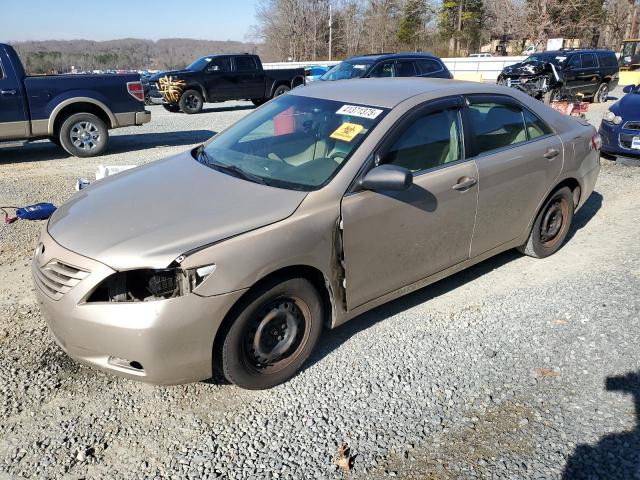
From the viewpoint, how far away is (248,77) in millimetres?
17250

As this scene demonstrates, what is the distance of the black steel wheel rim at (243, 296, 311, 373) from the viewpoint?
2.88 m

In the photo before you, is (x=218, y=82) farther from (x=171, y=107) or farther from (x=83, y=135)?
(x=83, y=135)

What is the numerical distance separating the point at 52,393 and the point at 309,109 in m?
2.48

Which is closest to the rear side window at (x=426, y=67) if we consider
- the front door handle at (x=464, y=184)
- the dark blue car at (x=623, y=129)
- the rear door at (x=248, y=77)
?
the dark blue car at (x=623, y=129)

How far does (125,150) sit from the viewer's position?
32.8 ft

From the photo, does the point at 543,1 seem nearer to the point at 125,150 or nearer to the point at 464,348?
the point at 125,150

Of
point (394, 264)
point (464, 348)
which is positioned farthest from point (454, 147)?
point (464, 348)

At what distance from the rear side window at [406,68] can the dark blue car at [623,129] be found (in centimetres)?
547

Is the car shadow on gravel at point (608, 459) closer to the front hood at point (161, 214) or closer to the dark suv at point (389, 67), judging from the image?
the front hood at point (161, 214)

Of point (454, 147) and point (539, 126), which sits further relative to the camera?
point (539, 126)

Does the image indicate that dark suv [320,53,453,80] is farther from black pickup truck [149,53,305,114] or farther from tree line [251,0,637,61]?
tree line [251,0,637,61]

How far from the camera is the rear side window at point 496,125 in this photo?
3.87 metres

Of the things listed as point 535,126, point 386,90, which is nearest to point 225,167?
point 386,90

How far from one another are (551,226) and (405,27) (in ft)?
192
